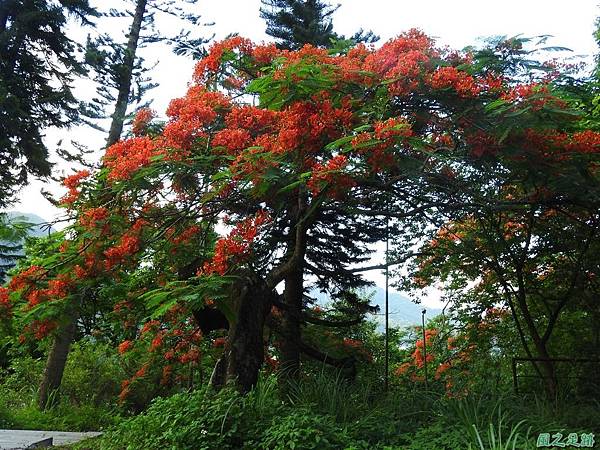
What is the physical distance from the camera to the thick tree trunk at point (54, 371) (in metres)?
8.68

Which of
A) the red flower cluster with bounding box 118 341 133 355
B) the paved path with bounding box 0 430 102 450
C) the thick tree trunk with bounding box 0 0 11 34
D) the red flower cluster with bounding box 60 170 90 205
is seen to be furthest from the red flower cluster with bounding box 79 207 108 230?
the thick tree trunk with bounding box 0 0 11 34

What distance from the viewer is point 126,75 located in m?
9.95

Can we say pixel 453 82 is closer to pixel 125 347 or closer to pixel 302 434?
pixel 302 434

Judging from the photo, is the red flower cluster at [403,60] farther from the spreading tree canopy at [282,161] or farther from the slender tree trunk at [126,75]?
the slender tree trunk at [126,75]

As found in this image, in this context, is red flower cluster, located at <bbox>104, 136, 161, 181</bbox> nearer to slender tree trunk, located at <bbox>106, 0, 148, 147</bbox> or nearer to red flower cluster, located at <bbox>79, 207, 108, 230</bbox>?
→ red flower cluster, located at <bbox>79, 207, 108, 230</bbox>

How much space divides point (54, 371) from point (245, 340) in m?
5.14

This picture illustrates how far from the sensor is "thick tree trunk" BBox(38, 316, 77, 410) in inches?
342

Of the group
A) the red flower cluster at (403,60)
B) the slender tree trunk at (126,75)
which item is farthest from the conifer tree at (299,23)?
the red flower cluster at (403,60)

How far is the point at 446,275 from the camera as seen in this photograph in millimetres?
9094

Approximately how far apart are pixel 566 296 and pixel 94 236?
6.34 meters

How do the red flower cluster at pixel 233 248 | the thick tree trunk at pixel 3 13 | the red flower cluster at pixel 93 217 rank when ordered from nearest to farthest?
the red flower cluster at pixel 233 248 → the red flower cluster at pixel 93 217 → the thick tree trunk at pixel 3 13

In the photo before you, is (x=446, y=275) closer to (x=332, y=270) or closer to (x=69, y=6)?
(x=332, y=270)

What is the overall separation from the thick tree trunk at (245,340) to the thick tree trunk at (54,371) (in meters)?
4.38

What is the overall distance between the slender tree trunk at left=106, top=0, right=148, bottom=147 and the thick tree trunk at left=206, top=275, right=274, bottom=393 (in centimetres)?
534
